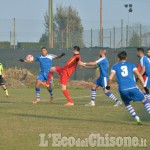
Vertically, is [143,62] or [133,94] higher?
[143,62]

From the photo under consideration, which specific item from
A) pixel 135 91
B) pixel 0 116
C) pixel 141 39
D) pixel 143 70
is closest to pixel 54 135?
pixel 135 91

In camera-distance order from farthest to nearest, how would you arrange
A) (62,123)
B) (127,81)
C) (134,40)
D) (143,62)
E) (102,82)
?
(134,40)
(102,82)
(143,62)
(62,123)
(127,81)

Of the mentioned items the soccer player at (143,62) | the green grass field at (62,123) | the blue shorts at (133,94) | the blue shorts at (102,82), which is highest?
the soccer player at (143,62)

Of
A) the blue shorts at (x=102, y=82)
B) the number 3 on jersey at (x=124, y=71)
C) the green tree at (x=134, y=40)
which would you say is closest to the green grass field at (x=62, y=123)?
the blue shorts at (x=102, y=82)

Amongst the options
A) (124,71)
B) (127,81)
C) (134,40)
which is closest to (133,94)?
(127,81)

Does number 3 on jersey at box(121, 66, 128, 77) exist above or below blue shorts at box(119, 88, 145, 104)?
above

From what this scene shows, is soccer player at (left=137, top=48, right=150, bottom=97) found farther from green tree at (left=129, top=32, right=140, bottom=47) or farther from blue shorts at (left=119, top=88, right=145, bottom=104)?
green tree at (left=129, top=32, right=140, bottom=47)

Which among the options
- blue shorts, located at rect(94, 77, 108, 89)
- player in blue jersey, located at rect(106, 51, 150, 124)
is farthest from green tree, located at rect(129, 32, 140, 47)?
player in blue jersey, located at rect(106, 51, 150, 124)

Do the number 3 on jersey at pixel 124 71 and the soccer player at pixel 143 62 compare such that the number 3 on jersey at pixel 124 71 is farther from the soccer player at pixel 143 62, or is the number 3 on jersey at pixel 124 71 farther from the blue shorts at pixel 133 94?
the soccer player at pixel 143 62

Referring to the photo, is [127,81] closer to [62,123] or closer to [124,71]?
[124,71]

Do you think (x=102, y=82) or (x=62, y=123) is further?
(x=102, y=82)

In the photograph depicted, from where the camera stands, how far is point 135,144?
12.4m

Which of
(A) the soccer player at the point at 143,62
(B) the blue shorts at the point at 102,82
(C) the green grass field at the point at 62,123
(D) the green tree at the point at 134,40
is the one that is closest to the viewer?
(C) the green grass field at the point at 62,123

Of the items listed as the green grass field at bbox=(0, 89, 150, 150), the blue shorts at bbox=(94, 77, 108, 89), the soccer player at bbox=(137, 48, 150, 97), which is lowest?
the green grass field at bbox=(0, 89, 150, 150)
